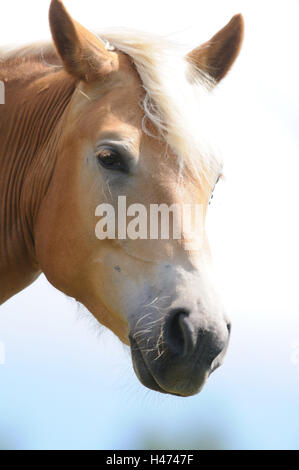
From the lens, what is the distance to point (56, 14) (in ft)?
13.1

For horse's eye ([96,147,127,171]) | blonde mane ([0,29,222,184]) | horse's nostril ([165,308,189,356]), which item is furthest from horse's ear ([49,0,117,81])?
horse's nostril ([165,308,189,356])

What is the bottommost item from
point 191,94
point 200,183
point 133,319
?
point 133,319

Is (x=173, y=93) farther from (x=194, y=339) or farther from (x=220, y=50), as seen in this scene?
(x=194, y=339)

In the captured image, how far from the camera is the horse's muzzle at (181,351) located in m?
3.33

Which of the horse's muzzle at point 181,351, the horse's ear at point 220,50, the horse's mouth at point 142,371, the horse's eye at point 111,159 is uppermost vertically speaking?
the horse's ear at point 220,50

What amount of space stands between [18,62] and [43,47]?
0.23 meters

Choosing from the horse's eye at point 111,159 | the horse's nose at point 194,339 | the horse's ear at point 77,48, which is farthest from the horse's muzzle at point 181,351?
the horse's ear at point 77,48

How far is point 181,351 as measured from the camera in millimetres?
3387

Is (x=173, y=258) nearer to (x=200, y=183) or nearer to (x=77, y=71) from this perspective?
(x=200, y=183)

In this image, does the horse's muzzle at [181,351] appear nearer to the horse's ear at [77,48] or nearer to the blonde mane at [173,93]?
the blonde mane at [173,93]

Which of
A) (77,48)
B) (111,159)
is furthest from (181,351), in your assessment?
(77,48)

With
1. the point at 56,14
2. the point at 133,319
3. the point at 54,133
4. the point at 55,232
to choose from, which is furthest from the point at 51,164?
the point at 133,319

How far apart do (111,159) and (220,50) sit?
1.49 m

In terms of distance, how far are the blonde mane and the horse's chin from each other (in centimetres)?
116
